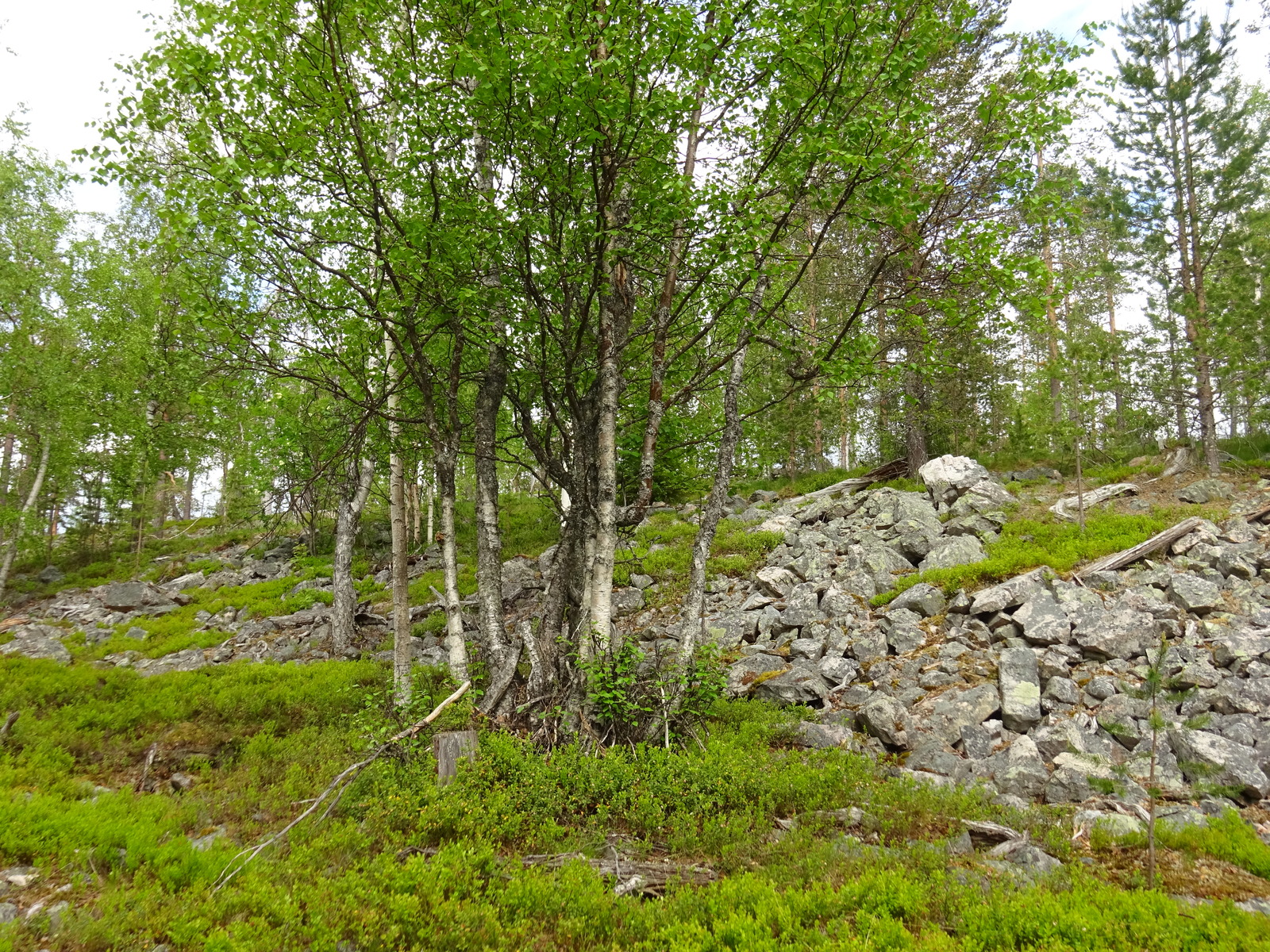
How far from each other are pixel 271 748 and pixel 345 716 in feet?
3.47

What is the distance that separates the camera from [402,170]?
8203 mm

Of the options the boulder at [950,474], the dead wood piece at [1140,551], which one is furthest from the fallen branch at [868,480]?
the dead wood piece at [1140,551]

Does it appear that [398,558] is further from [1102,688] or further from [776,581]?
[1102,688]

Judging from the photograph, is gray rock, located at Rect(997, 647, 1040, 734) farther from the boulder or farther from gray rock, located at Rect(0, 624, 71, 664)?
gray rock, located at Rect(0, 624, 71, 664)

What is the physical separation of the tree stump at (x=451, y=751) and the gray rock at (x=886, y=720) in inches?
205

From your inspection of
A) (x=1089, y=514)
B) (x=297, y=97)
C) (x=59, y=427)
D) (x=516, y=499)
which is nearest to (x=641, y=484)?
(x=297, y=97)

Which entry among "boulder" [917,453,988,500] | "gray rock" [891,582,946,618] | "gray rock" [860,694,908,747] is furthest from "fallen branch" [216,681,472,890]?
"boulder" [917,453,988,500]

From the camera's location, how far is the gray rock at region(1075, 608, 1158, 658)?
28.3 feet

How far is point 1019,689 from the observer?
827 centimetres

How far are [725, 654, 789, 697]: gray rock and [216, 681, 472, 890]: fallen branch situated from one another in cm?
420

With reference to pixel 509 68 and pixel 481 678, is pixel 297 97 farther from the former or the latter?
pixel 481 678

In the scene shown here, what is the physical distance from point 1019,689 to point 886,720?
5.90ft

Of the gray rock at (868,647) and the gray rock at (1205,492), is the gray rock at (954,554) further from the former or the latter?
the gray rock at (1205,492)

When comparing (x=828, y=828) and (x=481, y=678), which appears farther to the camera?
(x=481, y=678)
